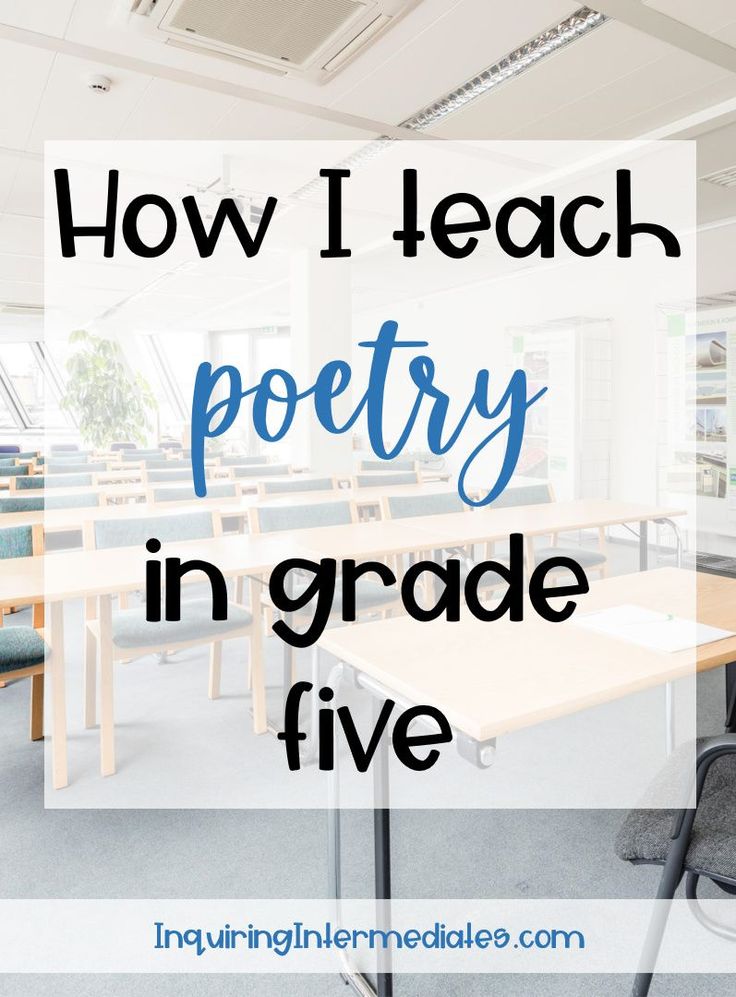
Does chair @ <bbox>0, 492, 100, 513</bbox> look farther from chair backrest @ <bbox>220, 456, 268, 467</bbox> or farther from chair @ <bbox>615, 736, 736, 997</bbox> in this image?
chair @ <bbox>615, 736, 736, 997</bbox>

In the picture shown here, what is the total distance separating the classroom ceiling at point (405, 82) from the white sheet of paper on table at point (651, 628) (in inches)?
101

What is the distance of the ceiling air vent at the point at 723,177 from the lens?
507cm

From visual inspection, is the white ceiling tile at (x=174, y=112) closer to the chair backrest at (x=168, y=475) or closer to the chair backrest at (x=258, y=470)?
the chair backrest at (x=168, y=475)

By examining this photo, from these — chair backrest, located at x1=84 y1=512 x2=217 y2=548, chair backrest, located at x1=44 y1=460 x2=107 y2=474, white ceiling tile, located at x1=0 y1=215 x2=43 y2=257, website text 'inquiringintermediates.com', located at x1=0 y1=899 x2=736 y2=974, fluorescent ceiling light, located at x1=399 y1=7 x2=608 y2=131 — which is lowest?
website text 'inquiringintermediates.com', located at x1=0 y1=899 x2=736 y2=974

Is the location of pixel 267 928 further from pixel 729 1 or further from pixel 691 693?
pixel 729 1

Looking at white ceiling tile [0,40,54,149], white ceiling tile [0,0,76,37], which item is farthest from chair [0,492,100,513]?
white ceiling tile [0,0,76,37]

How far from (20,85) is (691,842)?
434 cm

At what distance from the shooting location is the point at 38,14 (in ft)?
10.3

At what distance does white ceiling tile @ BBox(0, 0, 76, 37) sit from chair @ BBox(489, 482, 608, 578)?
2961 mm

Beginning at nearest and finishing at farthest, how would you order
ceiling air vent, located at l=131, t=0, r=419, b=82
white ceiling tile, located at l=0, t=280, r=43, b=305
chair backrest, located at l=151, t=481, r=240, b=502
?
1. ceiling air vent, located at l=131, t=0, r=419, b=82
2. chair backrest, located at l=151, t=481, r=240, b=502
3. white ceiling tile, located at l=0, t=280, r=43, b=305

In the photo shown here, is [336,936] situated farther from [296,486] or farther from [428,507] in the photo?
[296,486]

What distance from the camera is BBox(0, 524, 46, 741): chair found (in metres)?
2.47

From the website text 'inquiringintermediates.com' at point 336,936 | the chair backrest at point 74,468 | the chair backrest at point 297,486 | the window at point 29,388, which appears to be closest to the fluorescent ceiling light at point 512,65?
the chair backrest at point 297,486

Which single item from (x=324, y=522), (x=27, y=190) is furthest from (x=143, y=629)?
(x=27, y=190)
